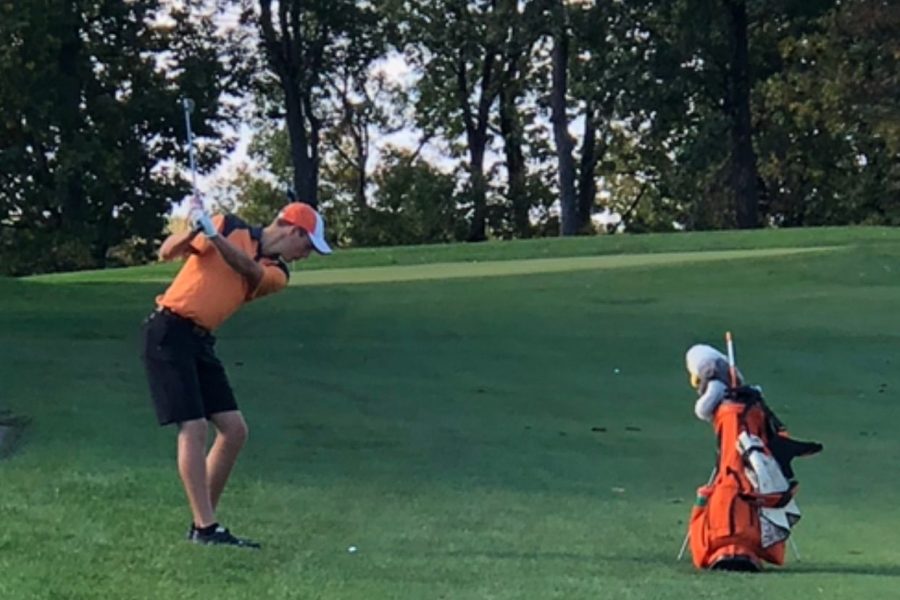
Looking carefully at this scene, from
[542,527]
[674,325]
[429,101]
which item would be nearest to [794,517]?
[542,527]

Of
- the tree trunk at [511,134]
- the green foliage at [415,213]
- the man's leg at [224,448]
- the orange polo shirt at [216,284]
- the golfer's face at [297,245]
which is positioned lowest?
the green foliage at [415,213]

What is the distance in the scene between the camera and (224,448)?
6930mm

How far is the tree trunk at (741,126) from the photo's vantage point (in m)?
43.2

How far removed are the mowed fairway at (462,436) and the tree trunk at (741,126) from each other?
22451 millimetres

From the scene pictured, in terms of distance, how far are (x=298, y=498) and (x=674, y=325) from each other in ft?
28.6

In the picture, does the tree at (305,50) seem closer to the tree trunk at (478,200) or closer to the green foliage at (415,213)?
the green foliage at (415,213)

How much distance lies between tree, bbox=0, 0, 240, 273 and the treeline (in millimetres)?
64

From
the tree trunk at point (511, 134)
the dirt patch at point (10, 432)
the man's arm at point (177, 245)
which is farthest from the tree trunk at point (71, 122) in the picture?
the man's arm at point (177, 245)

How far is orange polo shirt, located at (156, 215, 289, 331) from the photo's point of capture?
6547mm

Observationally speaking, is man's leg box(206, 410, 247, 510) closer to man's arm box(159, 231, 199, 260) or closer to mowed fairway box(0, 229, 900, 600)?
mowed fairway box(0, 229, 900, 600)

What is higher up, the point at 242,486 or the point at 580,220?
the point at 242,486

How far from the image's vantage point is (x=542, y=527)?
24.5 feet

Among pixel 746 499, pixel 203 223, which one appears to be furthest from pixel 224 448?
pixel 746 499

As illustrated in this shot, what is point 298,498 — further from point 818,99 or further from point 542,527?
point 818,99
